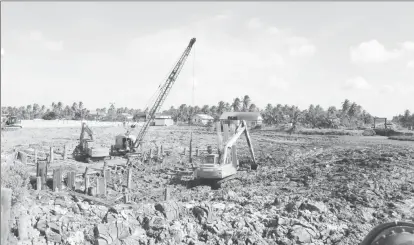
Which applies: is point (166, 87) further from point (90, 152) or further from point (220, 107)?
point (220, 107)

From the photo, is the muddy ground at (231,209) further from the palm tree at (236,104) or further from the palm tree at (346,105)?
the palm tree at (236,104)

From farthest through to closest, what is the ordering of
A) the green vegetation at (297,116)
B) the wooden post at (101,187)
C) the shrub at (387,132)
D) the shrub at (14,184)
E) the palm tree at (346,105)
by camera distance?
the palm tree at (346,105) → the green vegetation at (297,116) → the shrub at (387,132) → the wooden post at (101,187) → the shrub at (14,184)

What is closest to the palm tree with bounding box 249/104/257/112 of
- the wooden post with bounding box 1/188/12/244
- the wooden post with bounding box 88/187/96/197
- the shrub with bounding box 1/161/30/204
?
the wooden post with bounding box 88/187/96/197

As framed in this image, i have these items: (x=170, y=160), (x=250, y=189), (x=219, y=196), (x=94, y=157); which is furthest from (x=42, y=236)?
(x=170, y=160)

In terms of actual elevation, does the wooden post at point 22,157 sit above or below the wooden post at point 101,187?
above

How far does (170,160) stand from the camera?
25750 mm

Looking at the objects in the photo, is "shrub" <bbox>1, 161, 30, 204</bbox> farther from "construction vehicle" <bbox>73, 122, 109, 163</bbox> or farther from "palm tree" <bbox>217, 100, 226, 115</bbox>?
"palm tree" <bbox>217, 100, 226, 115</bbox>

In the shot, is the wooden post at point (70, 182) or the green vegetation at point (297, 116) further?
the green vegetation at point (297, 116)

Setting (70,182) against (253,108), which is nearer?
(70,182)

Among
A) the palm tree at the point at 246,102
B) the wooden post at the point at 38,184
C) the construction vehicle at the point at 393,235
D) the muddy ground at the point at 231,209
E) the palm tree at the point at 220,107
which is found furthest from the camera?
the palm tree at the point at 220,107

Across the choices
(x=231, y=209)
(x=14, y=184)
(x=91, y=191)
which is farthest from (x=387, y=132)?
(x=14, y=184)

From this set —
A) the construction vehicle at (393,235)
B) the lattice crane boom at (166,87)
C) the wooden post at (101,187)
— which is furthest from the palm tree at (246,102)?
the construction vehicle at (393,235)

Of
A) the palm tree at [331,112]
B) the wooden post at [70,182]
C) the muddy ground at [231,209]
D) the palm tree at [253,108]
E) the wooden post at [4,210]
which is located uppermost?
the palm tree at [253,108]

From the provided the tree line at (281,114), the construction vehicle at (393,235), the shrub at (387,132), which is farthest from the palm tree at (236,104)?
the construction vehicle at (393,235)
